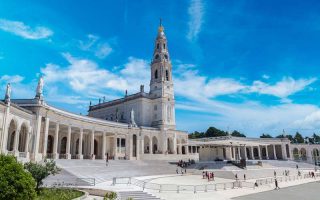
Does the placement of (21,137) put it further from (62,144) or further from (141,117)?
(141,117)

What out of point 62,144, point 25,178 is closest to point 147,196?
point 25,178

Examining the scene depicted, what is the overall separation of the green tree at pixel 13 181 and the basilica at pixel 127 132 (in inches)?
638

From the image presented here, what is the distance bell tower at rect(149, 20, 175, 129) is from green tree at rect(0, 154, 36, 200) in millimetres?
54954

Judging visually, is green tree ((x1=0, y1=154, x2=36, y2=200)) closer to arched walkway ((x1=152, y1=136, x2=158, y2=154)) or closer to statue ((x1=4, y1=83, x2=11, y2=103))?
statue ((x1=4, y1=83, x2=11, y2=103))

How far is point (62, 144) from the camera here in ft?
172

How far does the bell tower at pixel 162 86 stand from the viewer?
69.5 metres

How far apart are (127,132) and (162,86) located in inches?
788

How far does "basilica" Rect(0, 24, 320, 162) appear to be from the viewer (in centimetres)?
3306

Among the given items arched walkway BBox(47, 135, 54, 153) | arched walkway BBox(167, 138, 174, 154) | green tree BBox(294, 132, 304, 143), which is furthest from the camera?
green tree BBox(294, 132, 304, 143)

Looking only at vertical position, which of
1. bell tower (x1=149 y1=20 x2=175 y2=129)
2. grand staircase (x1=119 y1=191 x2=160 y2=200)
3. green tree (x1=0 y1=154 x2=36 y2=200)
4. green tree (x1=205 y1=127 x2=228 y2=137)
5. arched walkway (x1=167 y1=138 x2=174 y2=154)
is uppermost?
bell tower (x1=149 y1=20 x2=175 y2=129)

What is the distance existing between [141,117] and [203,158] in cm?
1978

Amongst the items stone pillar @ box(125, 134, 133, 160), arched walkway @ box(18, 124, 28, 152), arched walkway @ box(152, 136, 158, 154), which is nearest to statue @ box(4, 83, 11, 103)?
arched walkway @ box(18, 124, 28, 152)

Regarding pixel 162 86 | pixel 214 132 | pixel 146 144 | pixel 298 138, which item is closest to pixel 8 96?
pixel 146 144

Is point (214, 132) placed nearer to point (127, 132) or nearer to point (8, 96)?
point (127, 132)
